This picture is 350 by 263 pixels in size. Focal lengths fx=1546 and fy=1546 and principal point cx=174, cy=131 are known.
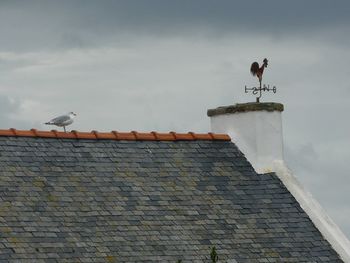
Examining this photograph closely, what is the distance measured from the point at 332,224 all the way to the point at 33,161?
6076 mm

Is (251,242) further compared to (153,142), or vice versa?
(153,142)

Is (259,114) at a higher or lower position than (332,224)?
higher

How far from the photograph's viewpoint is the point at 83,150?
94.8 feet

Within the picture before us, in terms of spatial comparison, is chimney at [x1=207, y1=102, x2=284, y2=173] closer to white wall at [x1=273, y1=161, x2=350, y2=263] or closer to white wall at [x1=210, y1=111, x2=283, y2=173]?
white wall at [x1=210, y1=111, x2=283, y2=173]

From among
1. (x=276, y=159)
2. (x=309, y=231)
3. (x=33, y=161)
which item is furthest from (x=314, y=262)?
(x=33, y=161)

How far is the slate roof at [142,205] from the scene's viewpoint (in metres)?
26.3

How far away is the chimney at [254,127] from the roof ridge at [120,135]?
0.33m

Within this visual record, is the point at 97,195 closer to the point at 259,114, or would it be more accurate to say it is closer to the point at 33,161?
the point at 33,161

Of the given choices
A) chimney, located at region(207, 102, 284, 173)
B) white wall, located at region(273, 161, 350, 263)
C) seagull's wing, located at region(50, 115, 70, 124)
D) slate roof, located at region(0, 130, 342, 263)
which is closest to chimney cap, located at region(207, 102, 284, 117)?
chimney, located at region(207, 102, 284, 173)

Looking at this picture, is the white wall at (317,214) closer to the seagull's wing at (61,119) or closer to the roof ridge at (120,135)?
the roof ridge at (120,135)

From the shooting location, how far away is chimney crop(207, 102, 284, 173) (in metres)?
31.0

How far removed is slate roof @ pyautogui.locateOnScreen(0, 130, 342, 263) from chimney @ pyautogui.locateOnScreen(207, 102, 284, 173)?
1.27 ft

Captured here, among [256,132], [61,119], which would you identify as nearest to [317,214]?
[256,132]

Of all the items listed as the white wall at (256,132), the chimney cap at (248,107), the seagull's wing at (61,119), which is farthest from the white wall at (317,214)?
the seagull's wing at (61,119)
